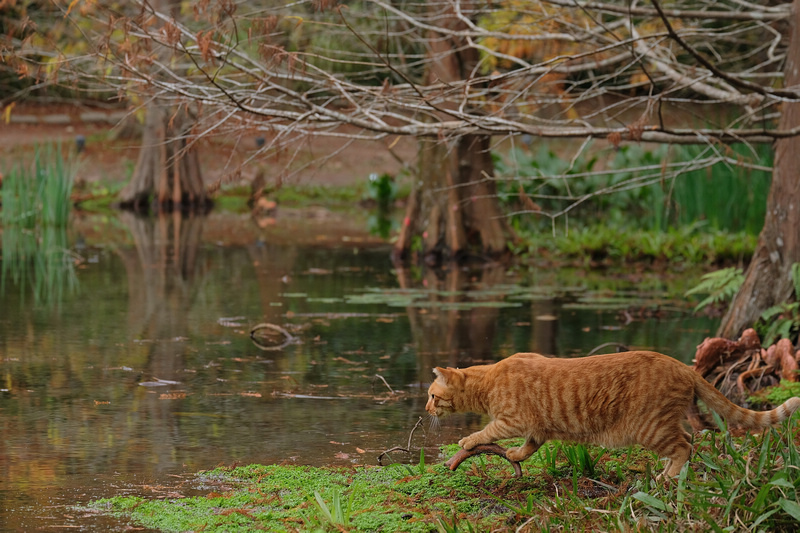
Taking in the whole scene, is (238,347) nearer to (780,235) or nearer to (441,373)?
(441,373)

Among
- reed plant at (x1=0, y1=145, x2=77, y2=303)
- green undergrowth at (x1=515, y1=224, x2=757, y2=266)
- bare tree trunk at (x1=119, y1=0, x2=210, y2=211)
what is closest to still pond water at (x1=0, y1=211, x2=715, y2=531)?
reed plant at (x1=0, y1=145, x2=77, y2=303)

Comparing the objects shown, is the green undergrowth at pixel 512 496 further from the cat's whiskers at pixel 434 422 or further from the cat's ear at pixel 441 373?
the cat's ear at pixel 441 373

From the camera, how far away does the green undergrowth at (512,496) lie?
14.5 feet

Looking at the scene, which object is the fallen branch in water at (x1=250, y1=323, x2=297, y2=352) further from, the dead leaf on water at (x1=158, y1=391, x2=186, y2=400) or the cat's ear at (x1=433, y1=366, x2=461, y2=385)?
the cat's ear at (x1=433, y1=366, x2=461, y2=385)

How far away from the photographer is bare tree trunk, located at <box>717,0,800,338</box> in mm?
8180

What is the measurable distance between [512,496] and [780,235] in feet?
13.6

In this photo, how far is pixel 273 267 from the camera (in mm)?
16266

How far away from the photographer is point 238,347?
9.76 metres

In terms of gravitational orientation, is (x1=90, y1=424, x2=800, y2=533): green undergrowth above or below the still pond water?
above

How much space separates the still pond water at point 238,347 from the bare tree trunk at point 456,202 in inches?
38.5

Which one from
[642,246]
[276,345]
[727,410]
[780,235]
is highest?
[780,235]

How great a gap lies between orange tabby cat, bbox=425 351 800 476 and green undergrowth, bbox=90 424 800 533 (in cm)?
16

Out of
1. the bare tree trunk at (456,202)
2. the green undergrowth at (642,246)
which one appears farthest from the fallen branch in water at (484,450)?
the bare tree trunk at (456,202)

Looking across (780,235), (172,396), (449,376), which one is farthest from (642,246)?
(449,376)
